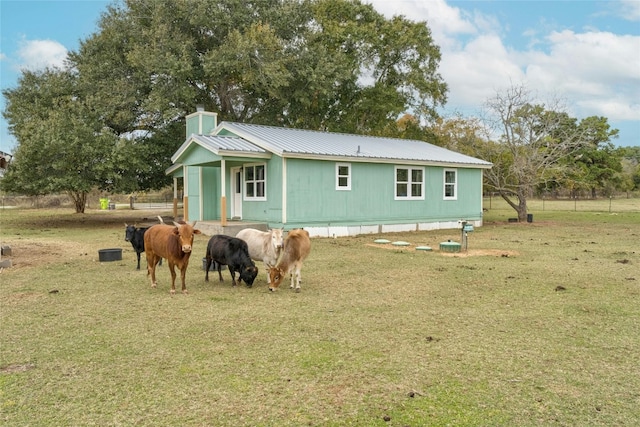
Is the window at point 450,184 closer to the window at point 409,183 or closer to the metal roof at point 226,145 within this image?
the window at point 409,183

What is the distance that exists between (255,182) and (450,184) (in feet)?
29.8

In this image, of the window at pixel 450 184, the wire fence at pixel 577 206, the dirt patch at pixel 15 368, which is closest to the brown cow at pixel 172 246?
the dirt patch at pixel 15 368

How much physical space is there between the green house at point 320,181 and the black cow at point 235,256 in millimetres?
7681

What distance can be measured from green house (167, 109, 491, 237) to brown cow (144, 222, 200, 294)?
771 centimetres

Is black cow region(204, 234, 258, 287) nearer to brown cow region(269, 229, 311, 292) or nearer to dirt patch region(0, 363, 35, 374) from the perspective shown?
brown cow region(269, 229, 311, 292)

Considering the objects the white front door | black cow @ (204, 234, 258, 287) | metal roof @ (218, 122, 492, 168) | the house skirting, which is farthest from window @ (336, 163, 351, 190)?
black cow @ (204, 234, 258, 287)

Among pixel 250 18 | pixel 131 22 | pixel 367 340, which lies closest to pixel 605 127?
pixel 250 18

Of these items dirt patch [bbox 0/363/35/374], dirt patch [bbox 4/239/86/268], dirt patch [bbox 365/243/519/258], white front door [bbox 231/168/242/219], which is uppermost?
white front door [bbox 231/168/242/219]

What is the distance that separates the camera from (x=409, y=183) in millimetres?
19812

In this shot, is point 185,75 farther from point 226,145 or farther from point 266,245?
point 266,245

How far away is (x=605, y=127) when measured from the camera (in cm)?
5591

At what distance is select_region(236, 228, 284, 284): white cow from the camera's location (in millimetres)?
8000

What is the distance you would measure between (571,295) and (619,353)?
9.38 ft

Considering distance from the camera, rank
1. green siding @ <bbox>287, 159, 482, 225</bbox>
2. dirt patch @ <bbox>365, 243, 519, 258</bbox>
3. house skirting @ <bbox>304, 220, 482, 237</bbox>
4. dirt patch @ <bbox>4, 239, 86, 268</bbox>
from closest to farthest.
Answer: dirt patch @ <bbox>4, 239, 86, 268</bbox> < dirt patch @ <bbox>365, 243, 519, 258</bbox> < green siding @ <bbox>287, 159, 482, 225</bbox> < house skirting @ <bbox>304, 220, 482, 237</bbox>
